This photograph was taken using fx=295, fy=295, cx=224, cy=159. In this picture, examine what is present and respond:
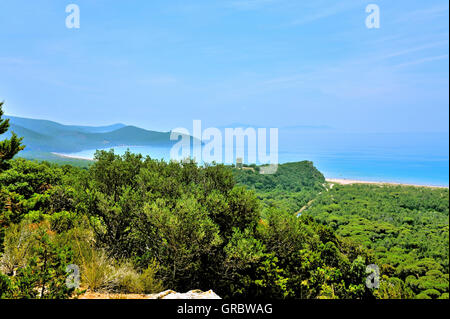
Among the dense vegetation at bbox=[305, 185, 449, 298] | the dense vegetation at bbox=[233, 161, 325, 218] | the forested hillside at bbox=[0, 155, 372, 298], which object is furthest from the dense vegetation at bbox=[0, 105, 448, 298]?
the dense vegetation at bbox=[233, 161, 325, 218]

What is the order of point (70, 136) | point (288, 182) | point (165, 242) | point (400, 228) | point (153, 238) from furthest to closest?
1. point (288, 182)
2. point (70, 136)
3. point (400, 228)
4. point (153, 238)
5. point (165, 242)

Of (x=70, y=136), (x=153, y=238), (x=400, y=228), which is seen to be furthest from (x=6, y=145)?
(x=70, y=136)

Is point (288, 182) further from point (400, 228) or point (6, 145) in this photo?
point (6, 145)

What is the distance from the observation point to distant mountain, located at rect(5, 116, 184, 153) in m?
39.0

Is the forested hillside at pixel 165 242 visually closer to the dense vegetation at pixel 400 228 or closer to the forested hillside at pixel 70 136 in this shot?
the dense vegetation at pixel 400 228

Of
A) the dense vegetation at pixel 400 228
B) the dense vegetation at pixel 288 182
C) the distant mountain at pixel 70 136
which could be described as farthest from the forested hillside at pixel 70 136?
the dense vegetation at pixel 400 228

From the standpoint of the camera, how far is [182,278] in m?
6.47

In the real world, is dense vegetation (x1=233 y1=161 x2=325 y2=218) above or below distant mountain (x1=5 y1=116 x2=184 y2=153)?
below

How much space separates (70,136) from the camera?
5247 cm

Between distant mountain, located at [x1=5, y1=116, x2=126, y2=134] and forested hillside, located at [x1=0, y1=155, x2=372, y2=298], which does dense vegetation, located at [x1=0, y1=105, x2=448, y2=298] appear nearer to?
forested hillside, located at [x1=0, y1=155, x2=372, y2=298]

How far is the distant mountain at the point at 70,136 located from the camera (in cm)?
3904

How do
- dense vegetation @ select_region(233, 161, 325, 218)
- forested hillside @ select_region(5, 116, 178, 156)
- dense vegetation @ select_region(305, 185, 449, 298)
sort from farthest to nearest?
dense vegetation @ select_region(233, 161, 325, 218) → forested hillside @ select_region(5, 116, 178, 156) → dense vegetation @ select_region(305, 185, 449, 298)
